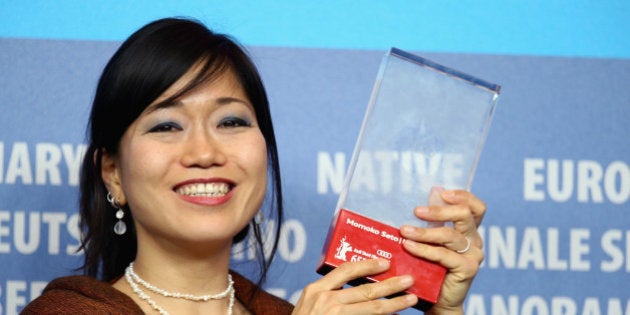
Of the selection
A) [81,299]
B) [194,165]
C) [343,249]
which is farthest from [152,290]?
[343,249]

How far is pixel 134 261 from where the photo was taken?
1336 millimetres

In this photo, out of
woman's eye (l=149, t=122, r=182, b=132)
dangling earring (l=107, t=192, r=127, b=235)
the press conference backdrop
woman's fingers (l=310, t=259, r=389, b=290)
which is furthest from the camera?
the press conference backdrop

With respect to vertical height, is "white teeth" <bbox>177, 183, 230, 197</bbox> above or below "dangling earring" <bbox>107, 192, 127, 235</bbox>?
above

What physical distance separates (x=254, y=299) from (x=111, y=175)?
30 centimetres

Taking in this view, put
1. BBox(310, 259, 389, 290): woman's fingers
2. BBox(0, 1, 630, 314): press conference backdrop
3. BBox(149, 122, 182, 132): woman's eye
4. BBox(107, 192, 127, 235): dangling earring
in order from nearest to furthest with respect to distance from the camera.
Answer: BBox(310, 259, 389, 290): woman's fingers → BBox(149, 122, 182, 132): woman's eye → BBox(107, 192, 127, 235): dangling earring → BBox(0, 1, 630, 314): press conference backdrop

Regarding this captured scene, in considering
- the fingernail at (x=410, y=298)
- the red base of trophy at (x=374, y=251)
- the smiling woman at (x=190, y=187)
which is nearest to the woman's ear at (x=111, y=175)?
the smiling woman at (x=190, y=187)

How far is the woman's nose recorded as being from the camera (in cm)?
118

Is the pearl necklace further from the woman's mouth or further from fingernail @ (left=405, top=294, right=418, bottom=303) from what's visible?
fingernail @ (left=405, top=294, right=418, bottom=303)

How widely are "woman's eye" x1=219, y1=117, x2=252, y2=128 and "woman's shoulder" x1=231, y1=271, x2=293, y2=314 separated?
281 millimetres

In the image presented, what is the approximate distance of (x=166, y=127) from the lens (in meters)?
1.20

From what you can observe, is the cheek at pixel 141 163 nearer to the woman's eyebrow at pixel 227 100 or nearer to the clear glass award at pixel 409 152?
the woman's eyebrow at pixel 227 100

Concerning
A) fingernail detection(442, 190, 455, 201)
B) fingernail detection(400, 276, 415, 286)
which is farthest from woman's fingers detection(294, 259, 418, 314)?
fingernail detection(442, 190, 455, 201)

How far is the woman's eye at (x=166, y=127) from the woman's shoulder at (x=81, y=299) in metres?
0.23

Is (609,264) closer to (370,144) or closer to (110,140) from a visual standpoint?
(370,144)
